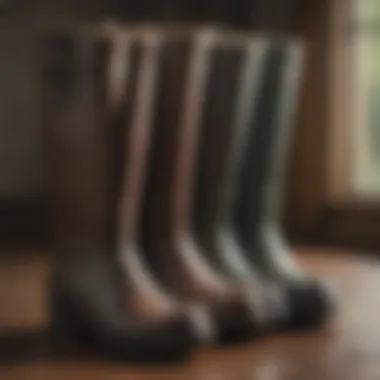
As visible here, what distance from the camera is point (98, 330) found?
0.95 m

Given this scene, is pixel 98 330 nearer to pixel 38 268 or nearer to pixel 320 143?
pixel 38 268

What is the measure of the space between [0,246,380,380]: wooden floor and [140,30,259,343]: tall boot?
6 centimetres

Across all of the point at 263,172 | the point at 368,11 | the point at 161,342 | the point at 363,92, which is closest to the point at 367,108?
the point at 363,92

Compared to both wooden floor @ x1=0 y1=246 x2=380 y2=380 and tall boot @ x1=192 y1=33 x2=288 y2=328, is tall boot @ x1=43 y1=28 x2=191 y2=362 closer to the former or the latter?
wooden floor @ x1=0 y1=246 x2=380 y2=380

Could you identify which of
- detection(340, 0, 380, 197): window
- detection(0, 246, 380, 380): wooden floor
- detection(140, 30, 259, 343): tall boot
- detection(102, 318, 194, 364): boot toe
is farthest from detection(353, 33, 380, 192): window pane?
detection(102, 318, 194, 364): boot toe

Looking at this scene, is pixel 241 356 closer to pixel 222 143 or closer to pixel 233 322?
pixel 233 322

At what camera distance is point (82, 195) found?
97 centimetres

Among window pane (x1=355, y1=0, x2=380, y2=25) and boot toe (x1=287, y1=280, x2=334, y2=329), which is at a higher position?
window pane (x1=355, y1=0, x2=380, y2=25)

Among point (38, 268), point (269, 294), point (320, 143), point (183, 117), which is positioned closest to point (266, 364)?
point (269, 294)

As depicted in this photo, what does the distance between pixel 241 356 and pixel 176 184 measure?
180mm

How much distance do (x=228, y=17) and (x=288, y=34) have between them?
0.39ft

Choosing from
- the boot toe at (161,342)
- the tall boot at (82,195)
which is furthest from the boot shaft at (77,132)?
the boot toe at (161,342)

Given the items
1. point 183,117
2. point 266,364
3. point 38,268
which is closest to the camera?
point 266,364

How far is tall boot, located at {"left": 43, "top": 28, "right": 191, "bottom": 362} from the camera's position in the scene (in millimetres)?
944
